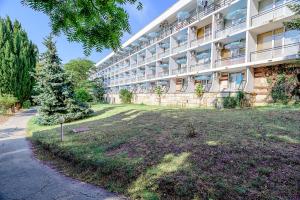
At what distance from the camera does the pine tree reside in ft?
55.5

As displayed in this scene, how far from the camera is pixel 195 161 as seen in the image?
18.2ft

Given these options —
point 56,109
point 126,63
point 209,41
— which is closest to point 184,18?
point 209,41

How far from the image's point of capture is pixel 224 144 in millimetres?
6539

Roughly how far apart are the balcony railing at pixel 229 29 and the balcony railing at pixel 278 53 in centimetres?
330

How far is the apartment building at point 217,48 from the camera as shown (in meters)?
18.0

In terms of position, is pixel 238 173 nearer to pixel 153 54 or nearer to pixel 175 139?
pixel 175 139

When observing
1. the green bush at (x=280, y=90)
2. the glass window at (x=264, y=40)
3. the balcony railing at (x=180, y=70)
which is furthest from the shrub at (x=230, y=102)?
the balcony railing at (x=180, y=70)

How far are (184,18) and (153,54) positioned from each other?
11.9m

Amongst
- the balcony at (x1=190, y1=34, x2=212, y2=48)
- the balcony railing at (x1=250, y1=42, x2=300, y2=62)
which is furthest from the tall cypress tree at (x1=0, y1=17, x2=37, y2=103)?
the balcony railing at (x1=250, y1=42, x2=300, y2=62)

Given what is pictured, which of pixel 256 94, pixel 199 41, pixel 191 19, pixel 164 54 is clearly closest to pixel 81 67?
pixel 164 54

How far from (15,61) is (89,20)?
28304 millimetres

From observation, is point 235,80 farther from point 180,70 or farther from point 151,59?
point 151,59

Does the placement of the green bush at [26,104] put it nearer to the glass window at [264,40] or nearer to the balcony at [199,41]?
the balcony at [199,41]

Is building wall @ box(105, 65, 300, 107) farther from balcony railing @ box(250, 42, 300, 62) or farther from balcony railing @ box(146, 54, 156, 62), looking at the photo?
balcony railing @ box(146, 54, 156, 62)
